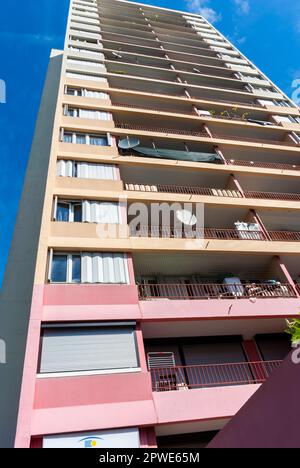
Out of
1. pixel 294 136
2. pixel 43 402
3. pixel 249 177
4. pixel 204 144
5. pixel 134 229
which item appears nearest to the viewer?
pixel 43 402

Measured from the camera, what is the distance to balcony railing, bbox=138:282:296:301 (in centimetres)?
1309

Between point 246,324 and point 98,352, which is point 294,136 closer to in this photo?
point 246,324

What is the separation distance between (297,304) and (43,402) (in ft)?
31.1

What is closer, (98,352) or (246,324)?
(98,352)

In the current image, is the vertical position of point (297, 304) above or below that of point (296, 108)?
below

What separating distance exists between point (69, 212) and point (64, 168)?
109 inches

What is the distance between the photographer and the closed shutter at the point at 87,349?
9.11 meters

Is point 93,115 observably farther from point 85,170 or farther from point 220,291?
point 220,291

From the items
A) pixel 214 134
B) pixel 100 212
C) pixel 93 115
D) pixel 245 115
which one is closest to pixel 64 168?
pixel 100 212

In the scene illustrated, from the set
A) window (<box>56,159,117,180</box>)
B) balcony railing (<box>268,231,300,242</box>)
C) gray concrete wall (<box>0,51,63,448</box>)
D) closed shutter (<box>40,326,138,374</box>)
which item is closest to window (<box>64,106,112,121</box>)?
gray concrete wall (<box>0,51,63,448</box>)

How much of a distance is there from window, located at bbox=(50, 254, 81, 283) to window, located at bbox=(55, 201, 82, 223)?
1.88m

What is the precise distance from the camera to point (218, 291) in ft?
47.8

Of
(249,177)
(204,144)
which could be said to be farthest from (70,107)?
(249,177)

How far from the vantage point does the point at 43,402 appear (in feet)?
26.7
